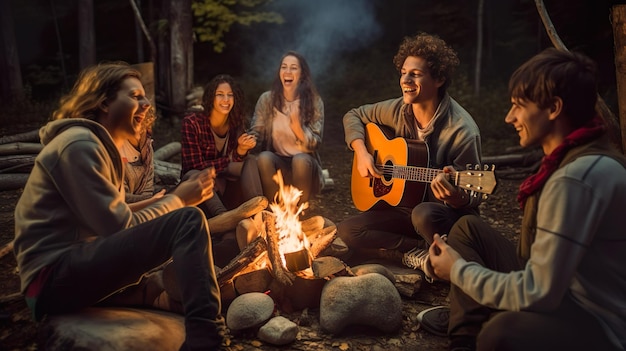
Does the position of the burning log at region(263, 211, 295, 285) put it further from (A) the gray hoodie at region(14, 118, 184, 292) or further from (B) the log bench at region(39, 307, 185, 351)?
(A) the gray hoodie at region(14, 118, 184, 292)

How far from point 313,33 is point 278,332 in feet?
50.9

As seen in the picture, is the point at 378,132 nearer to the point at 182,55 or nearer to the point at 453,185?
the point at 453,185

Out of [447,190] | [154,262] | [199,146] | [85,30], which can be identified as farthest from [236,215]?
[85,30]

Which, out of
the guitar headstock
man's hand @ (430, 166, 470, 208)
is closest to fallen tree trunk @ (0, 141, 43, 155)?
man's hand @ (430, 166, 470, 208)

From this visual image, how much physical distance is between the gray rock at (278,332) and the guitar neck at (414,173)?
5.38 feet

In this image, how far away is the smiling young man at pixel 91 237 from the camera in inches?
114

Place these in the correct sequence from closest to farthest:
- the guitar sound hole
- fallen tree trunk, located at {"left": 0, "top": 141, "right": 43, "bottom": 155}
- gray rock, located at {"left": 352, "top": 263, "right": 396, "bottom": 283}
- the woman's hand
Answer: gray rock, located at {"left": 352, "top": 263, "right": 396, "bottom": 283} → the guitar sound hole → the woman's hand → fallen tree trunk, located at {"left": 0, "top": 141, "right": 43, "bottom": 155}

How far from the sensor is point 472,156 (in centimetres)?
441

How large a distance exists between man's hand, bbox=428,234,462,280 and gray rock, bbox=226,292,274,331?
1.40 meters

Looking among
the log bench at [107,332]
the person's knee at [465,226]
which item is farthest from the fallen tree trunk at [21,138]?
the person's knee at [465,226]

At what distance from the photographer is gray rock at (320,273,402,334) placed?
3.79 m

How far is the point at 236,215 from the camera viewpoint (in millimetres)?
4809

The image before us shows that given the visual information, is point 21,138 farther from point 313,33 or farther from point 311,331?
point 313,33

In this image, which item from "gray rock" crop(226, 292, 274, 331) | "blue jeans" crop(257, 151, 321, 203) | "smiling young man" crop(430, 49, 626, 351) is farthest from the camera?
"blue jeans" crop(257, 151, 321, 203)
